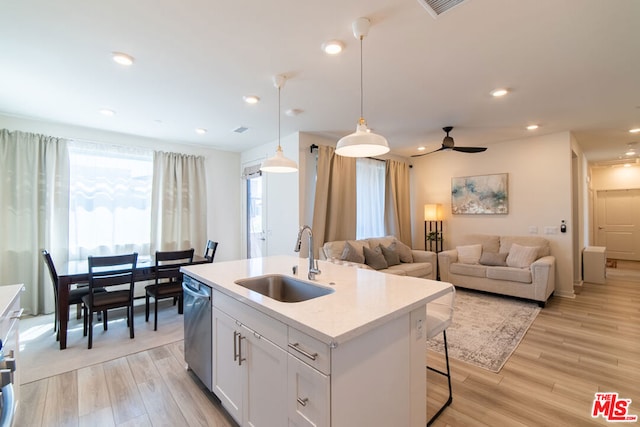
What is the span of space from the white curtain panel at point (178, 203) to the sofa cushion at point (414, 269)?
353 centimetres

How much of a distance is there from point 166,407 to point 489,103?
4368 millimetres

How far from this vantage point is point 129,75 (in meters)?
2.59

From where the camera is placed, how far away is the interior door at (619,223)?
7.38m

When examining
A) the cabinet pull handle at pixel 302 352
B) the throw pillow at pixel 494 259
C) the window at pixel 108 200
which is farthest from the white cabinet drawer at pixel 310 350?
the throw pillow at pixel 494 259

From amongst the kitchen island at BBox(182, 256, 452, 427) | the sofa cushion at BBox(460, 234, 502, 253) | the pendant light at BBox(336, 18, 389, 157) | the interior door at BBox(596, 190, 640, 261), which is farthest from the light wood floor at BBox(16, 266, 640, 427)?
the interior door at BBox(596, 190, 640, 261)

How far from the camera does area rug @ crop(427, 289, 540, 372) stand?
106 inches

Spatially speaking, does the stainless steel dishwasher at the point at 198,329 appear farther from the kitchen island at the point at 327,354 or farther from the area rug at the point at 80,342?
the area rug at the point at 80,342

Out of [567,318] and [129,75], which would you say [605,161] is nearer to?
[567,318]

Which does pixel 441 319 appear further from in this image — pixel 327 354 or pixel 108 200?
pixel 108 200

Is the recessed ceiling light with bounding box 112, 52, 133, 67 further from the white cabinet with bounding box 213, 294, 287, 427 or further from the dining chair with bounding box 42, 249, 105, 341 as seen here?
the dining chair with bounding box 42, 249, 105, 341

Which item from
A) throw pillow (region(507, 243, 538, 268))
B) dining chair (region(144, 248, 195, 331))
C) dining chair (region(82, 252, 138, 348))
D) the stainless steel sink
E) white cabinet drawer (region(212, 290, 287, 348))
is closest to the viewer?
white cabinet drawer (region(212, 290, 287, 348))

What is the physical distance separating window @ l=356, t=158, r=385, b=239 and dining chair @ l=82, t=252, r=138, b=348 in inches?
143

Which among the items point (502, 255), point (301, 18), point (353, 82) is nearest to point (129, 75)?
point (301, 18)

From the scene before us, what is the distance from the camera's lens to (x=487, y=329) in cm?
327
